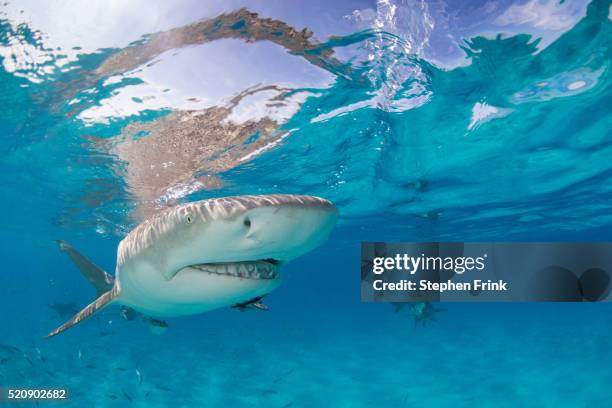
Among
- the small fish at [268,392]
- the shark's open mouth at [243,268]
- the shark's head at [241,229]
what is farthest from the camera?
the small fish at [268,392]

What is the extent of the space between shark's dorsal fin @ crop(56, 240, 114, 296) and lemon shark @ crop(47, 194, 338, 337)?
186 centimetres

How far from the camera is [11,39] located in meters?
6.30

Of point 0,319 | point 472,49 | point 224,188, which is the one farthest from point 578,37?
point 0,319

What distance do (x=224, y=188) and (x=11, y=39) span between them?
871 centimetres

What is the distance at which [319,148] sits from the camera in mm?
11164

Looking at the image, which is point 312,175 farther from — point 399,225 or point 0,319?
point 0,319

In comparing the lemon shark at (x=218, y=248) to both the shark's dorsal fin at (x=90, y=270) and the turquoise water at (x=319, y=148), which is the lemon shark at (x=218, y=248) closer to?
the shark's dorsal fin at (x=90, y=270)

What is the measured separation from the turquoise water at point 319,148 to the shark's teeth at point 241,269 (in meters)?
4.32

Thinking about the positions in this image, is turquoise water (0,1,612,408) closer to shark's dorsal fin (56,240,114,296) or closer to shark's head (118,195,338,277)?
shark's dorsal fin (56,240,114,296)

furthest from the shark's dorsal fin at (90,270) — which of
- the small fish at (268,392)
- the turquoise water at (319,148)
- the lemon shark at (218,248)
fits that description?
the small fish at (268,392)

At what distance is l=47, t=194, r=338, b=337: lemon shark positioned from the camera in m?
2.38

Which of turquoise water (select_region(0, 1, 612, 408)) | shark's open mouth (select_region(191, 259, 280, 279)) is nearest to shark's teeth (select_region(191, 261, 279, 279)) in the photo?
shark's open mouth (select_region(191, 259, 280, 279))

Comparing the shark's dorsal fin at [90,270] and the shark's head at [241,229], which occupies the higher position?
the shark's dorsal fin at [90,270]

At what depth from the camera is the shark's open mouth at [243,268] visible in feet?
10.3
